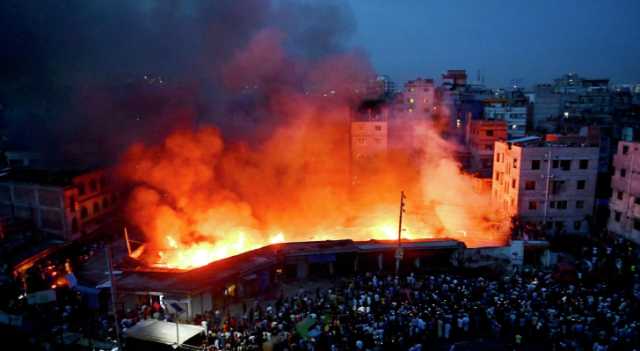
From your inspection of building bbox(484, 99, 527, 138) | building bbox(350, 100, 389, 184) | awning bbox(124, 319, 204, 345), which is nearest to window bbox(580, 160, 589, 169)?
building bbox(350, 100, 389, 184)

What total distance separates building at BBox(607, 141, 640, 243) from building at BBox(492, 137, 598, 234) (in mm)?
1170

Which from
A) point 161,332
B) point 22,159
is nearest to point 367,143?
point 22,159

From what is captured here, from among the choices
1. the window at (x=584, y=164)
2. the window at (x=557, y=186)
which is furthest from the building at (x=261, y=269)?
the window at (x=584, y=164)

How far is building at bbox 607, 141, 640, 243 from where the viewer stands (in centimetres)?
2575

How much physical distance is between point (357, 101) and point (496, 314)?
28.7 m

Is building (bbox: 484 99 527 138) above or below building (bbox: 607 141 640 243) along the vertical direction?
above

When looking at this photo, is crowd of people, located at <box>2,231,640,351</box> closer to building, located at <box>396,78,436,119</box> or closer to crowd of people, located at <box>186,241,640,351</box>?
crowd of people, located at <box>186,241,640,351</box>

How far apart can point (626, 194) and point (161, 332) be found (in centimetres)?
2526

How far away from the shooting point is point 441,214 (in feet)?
99.0

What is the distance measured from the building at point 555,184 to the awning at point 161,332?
20798 millimetres

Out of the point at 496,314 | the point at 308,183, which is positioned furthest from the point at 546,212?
the point at 308,183

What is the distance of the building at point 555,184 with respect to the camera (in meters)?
27.7

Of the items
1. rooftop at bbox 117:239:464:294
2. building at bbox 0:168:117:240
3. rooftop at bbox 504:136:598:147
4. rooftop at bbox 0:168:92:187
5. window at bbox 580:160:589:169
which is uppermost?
rooftop at bbox 504:136:598:147

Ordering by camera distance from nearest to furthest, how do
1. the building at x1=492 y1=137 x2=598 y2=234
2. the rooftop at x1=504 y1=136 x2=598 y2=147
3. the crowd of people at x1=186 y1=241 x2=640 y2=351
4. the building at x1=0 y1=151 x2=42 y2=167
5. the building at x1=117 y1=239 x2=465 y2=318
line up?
the crowd of people at x1=186 y1=241 x2=640 y2=351 < the building at x1=117 y1=239 x2=465 y2=318 < the building at x1=492 y1=137 x2=598 y2=234 < the rooftop at x1=504 y1=136 x2=598 y2=147 < the building at x1=0 y1=151 x2=42 y2=167
